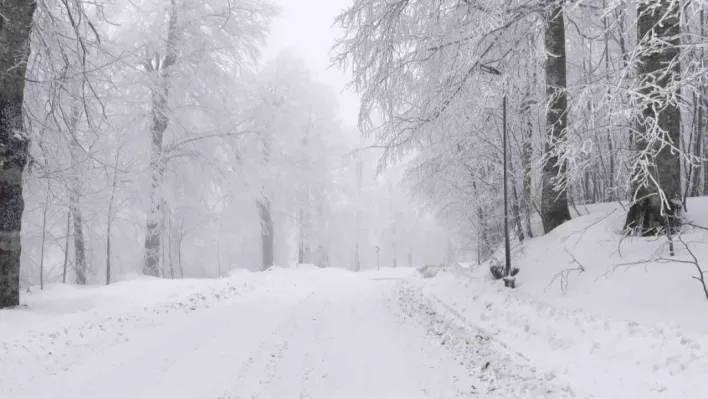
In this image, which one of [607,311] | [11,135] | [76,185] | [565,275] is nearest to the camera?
[607,311]

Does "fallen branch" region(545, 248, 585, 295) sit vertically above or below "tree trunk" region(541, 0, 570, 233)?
below

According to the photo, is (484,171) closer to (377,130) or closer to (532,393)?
(377,130)

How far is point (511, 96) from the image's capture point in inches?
379

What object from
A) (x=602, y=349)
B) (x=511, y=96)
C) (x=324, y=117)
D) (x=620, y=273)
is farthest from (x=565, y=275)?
(x=324, y=117)

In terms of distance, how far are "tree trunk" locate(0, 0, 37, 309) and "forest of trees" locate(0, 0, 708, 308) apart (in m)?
0.03

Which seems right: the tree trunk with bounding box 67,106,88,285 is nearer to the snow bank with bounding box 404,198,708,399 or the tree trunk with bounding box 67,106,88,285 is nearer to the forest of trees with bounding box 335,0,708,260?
the forest of trees with bounding box 335,0,708,260

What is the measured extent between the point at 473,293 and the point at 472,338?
3.21 metres

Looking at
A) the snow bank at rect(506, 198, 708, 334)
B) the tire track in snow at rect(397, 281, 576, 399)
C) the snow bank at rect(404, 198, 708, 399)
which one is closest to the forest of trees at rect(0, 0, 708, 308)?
the snow bank at rect(506, 198, 708, 334)

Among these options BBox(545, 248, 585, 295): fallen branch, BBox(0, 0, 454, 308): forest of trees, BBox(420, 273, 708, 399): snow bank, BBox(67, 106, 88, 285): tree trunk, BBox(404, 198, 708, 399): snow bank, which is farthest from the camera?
BBox(67, 106, 88, 285): tree trunk

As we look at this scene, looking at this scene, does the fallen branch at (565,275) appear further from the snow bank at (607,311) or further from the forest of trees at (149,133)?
the forest of trees at (149,133)

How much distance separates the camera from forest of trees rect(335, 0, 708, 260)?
6.69m

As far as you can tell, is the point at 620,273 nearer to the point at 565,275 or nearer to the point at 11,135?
the point at 565,275

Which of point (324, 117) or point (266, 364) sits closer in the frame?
point (266, 364)

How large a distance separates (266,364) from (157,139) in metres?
12.1
